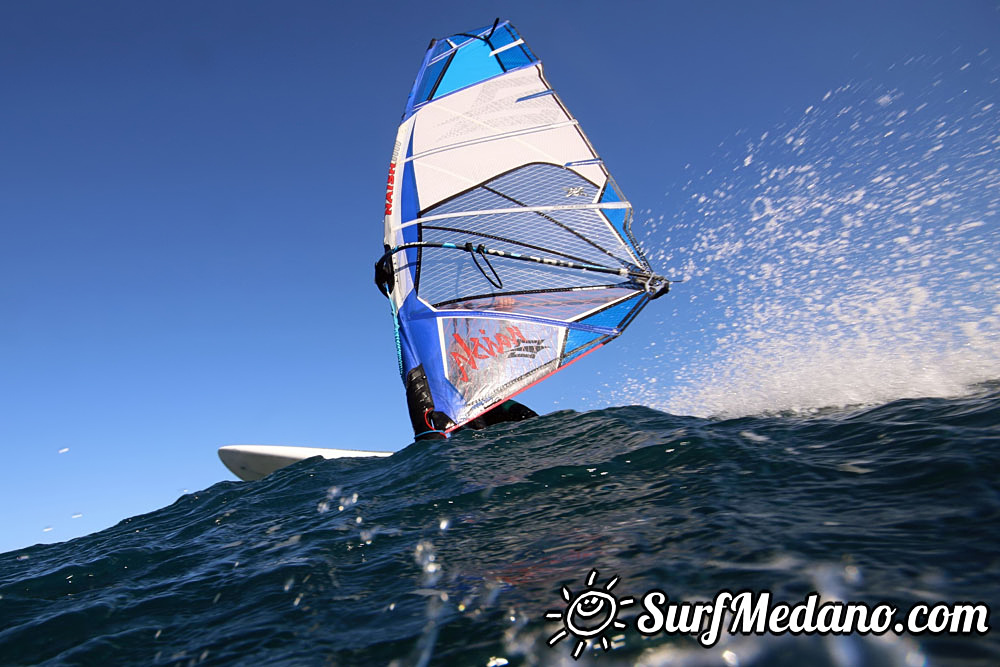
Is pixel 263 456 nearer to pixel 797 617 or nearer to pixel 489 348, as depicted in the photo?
pixel 489 348

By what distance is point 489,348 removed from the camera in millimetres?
9117

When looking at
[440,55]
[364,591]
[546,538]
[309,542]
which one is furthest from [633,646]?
[440,55]

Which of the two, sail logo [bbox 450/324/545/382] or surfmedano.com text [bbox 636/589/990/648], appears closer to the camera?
surfmedano.com text [bbox 636/589/990/648]

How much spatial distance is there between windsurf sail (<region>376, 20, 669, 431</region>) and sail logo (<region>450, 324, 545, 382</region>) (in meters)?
0.02

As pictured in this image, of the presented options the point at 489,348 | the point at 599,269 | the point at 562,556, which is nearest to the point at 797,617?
the point at 562,556

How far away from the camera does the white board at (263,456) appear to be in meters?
9.80

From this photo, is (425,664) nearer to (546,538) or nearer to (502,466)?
(546,538)

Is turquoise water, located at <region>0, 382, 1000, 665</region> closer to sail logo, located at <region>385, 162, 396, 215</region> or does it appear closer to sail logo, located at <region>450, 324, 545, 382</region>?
sail logo, located at <region>450, 324, 545, 382</region>

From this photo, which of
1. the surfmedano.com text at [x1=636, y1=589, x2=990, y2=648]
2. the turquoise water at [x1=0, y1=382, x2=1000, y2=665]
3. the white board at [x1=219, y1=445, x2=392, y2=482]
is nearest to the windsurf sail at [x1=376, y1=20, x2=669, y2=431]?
the white board at [x1=219, y1=445, x2=392, y2=482]

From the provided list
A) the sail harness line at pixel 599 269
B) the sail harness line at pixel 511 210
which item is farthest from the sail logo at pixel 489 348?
the sail harness line at pixel 511 210

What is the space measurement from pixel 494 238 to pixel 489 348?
98.2 inches

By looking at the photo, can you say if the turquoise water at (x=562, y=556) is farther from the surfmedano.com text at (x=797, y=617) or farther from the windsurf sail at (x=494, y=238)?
the windsurf sail at (x=494, y=238)

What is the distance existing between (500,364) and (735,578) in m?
7.10

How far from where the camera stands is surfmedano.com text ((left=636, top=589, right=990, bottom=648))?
167 cm
